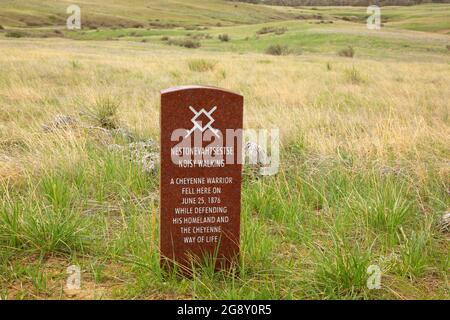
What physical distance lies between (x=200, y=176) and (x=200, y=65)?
14.3 meters

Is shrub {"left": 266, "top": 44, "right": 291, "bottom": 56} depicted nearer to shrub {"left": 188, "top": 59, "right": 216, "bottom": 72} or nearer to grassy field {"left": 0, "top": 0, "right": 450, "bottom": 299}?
shrub {"left": 188, "top": 59, "right": 216, "bottom": 72}

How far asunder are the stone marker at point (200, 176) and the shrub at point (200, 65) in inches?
546

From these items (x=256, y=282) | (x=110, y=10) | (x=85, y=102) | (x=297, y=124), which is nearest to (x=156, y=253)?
(x=256, y=282)

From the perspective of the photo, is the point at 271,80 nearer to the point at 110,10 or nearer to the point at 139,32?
the point at 139,32

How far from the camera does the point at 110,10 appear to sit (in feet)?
296

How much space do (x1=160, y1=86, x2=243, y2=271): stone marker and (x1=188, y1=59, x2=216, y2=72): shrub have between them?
45.5 ft

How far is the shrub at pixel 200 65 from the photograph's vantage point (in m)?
17.1

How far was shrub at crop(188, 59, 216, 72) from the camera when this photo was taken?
1709cm

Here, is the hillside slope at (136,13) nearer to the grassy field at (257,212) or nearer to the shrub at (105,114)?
the shrub at (105,114)

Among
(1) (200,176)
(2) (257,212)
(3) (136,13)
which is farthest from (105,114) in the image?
(3) (136,13)

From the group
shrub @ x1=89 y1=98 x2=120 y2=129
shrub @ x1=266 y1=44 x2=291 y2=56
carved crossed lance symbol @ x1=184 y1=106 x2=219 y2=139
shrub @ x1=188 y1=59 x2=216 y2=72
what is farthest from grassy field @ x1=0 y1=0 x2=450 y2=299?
shrub @ x1=266 y1=44 x2=291 y2=56

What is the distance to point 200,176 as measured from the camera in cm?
341
